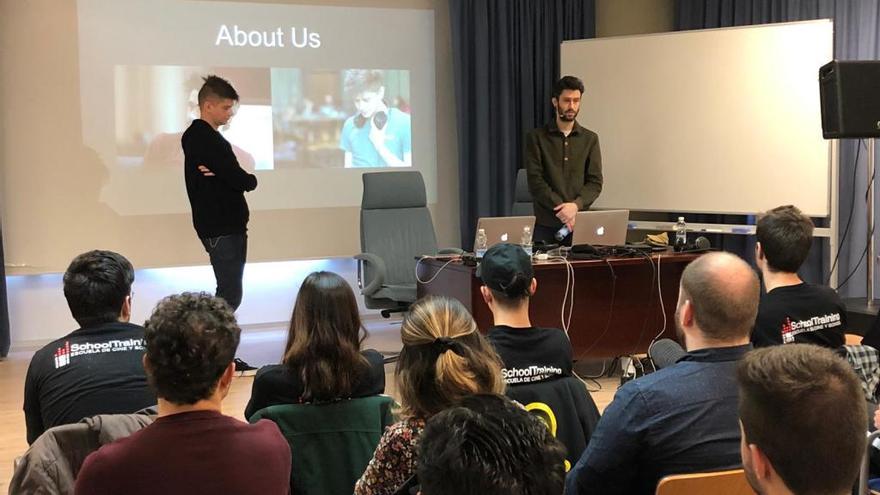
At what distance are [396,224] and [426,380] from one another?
3.85 metres

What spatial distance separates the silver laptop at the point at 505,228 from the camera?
4703mm

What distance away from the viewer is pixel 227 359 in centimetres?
162

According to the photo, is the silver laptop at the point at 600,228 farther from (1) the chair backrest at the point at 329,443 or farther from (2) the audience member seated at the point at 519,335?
(1) the chair backrest at the point at 329,443

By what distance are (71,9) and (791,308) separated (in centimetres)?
480

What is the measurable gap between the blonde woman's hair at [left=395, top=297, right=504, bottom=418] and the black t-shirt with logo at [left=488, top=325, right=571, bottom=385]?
352 mm

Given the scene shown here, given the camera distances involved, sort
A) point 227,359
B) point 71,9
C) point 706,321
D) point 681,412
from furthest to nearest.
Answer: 1. point 71,9
2. point 706,321
3. point 681,412
4. point 227,359

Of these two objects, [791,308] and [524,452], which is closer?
[524,452]

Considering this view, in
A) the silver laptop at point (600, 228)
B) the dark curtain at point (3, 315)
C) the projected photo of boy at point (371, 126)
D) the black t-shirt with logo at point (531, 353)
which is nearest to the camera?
the black t-shirt with logo at point (531, 353)

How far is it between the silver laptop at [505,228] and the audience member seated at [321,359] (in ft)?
7.99

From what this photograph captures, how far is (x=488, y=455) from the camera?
996 mm

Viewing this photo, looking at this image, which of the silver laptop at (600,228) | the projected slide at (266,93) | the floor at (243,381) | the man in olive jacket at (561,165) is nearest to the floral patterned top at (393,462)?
the floor at (243,381)

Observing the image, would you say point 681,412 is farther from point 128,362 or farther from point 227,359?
point 128,362

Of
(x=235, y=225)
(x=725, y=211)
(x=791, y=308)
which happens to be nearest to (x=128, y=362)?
(x=791, y=308)

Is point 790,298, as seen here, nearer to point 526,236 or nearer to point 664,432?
point 664,432
